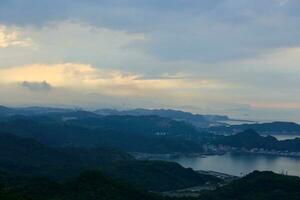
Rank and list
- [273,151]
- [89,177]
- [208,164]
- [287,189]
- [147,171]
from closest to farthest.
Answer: [89,177], [287,189], [147,171], [208,164], [273,151]

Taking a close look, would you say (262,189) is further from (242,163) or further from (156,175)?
(242,163)

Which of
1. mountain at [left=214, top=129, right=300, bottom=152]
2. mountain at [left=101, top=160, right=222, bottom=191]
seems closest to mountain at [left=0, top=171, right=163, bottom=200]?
mountain at [left=101, top=160, right=222, bottom=191]

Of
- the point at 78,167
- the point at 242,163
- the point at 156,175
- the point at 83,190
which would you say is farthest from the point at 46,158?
the point at 242,163

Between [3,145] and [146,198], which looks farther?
[3,145]

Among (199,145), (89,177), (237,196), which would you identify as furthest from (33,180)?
(199,145)

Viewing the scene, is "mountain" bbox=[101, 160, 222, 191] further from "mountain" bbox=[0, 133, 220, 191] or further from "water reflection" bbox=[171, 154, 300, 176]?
"water reflection" bbox=[171, 154, 300, 176]

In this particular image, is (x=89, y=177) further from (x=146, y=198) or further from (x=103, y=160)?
(x=103, y=160)

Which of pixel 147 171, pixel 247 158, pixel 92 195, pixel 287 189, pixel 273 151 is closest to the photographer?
pixel 92 195
